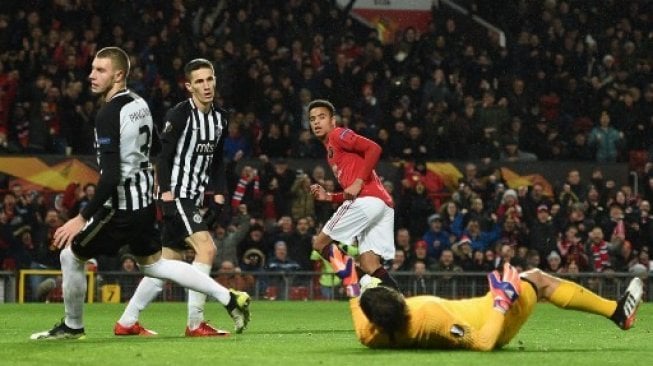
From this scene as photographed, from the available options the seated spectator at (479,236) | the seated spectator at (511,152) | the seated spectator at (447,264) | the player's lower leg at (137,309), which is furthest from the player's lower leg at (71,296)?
the seated spectator at (511,152)

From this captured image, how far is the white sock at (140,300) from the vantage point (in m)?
11.5

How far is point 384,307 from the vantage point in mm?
8633

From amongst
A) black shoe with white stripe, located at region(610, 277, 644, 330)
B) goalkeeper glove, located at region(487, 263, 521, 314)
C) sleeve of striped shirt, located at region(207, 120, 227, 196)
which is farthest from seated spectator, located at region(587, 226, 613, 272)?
goalkeeper glove, located at region(487, 263, 521, 314)

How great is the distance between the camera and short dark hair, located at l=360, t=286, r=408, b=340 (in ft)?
28.3

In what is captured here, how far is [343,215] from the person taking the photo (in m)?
13.4

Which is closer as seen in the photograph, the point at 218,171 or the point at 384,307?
the point at 384,307

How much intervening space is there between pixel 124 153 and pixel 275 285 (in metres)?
10.6

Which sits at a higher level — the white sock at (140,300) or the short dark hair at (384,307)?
the short dark hair at (384,307)

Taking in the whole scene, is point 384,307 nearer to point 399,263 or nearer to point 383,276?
point 383,276

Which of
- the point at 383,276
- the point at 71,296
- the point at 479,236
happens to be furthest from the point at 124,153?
the point at 479,236

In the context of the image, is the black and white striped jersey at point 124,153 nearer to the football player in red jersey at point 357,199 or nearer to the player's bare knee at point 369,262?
the football player in red jersey at point 357,199

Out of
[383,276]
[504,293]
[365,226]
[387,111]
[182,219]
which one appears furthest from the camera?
[387,111]

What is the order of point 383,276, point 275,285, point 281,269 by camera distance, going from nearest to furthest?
1. point 383,276
2. point 275,285
3. point 281,269

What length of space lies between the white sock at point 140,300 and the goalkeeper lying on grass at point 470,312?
2732 mm
